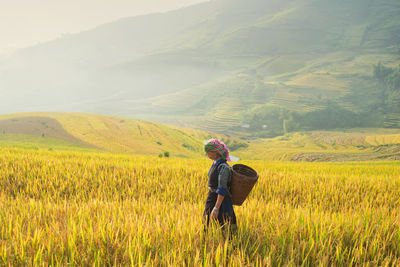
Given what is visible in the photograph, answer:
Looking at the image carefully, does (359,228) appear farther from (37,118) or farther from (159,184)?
(37,118)

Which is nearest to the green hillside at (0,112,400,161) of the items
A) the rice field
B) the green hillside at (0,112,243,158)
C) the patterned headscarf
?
the green hillside at (0,112,243,158)

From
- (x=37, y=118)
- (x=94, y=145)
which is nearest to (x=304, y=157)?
(x=94, y=145)

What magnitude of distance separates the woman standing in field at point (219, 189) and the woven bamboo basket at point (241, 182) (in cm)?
11

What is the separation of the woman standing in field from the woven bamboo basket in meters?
0.11

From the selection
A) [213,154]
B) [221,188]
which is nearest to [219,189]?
[221,188]

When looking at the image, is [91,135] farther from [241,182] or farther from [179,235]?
[241,182]

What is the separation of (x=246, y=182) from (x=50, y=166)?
770cm

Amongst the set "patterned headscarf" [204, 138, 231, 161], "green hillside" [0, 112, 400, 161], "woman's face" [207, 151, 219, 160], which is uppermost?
"patterned headscarf" [204, 138, 231, 161]

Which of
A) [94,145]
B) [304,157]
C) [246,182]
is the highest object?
[246,182]

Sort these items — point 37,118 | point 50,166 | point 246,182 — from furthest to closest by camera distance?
point 37,118 → point 50,166 → point 246,182

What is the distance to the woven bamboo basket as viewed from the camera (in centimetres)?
274

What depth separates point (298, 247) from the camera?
2.55 m

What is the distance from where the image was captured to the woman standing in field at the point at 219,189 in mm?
2951

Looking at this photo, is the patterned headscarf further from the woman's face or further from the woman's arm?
the woman's arm
